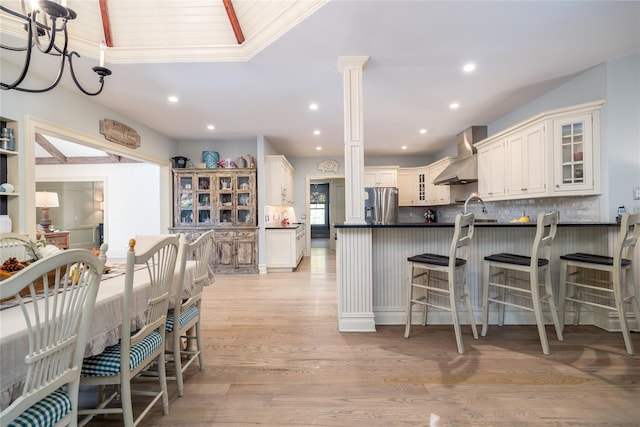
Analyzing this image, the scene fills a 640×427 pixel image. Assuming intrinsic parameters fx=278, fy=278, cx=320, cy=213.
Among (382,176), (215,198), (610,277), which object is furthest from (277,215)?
(610,277)

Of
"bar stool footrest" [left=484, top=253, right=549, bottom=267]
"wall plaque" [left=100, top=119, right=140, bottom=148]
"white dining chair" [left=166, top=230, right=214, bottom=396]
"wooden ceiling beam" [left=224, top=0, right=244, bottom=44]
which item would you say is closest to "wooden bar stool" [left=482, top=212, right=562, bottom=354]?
"bar stool footrest" [left=484, top=253, right=549, bottom=267]

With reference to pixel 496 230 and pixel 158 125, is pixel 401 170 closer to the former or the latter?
pixel 496 230

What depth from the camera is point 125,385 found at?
1.30 meters

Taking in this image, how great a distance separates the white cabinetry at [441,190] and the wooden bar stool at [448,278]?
308 cm

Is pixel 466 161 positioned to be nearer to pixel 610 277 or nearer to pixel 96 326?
pixel 610 277

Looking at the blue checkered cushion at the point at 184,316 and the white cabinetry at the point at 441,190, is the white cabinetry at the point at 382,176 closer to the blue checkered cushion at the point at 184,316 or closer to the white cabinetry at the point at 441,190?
the white cabinetry at the point at 441,190

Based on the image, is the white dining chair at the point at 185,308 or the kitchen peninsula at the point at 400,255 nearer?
the white dining chair at the point at 185,308

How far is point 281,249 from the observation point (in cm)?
545

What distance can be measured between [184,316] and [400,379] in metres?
1.53

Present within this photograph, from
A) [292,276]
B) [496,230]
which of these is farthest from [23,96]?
[496,230]

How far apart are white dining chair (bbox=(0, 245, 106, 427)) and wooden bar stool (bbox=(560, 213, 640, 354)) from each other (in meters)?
3.27

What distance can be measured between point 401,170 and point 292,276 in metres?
3.78

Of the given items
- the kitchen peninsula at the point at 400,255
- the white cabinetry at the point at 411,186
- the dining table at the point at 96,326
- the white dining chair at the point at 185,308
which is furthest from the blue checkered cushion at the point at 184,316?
the white cabinetry at the point at 411,186

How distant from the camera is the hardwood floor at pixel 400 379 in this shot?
5.13 feet
